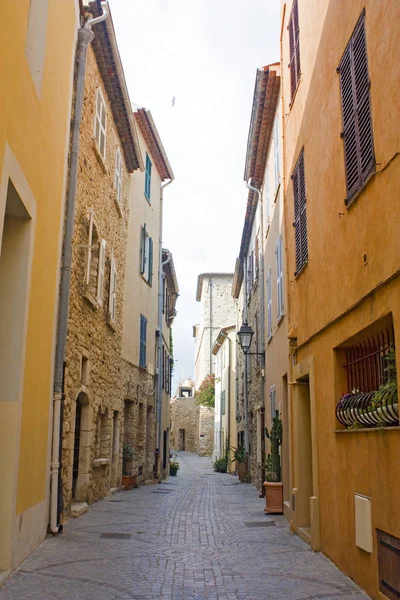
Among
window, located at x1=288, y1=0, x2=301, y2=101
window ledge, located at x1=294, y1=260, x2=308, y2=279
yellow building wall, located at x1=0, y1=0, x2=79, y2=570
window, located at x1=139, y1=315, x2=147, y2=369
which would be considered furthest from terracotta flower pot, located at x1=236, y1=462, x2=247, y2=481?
window, located at x1=288, y1=0, x2=301, y2=101

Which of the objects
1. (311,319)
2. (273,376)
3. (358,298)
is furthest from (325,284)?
(273,376)

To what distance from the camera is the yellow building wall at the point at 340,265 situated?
4.51 meters

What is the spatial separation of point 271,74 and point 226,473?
58.1 ft

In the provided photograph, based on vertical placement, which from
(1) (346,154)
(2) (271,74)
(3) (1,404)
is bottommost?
(3) (1,404)

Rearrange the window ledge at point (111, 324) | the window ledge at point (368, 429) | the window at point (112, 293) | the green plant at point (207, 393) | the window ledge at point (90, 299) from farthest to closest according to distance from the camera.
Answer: the green plant at point (207, 393), the window at point (112, 293), the window ledge at point (111, 324), the window ledge at point (90, 299), the window ledge at point (368, 429)

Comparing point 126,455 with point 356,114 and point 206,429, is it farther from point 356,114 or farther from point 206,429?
point 206,429

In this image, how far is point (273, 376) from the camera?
12.3 m

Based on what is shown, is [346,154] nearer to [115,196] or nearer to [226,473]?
[115,196]

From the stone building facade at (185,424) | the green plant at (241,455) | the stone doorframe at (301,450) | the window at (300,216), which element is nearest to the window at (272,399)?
the stone doorframe at (301,450)

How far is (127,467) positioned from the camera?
47.9 ft

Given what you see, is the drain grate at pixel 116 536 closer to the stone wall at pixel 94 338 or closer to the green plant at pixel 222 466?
the stone wall at pixel 94 338

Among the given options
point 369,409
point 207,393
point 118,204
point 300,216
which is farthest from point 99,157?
point 207,393

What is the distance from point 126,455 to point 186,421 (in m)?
33.9

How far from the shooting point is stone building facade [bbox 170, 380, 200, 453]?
4675cm
